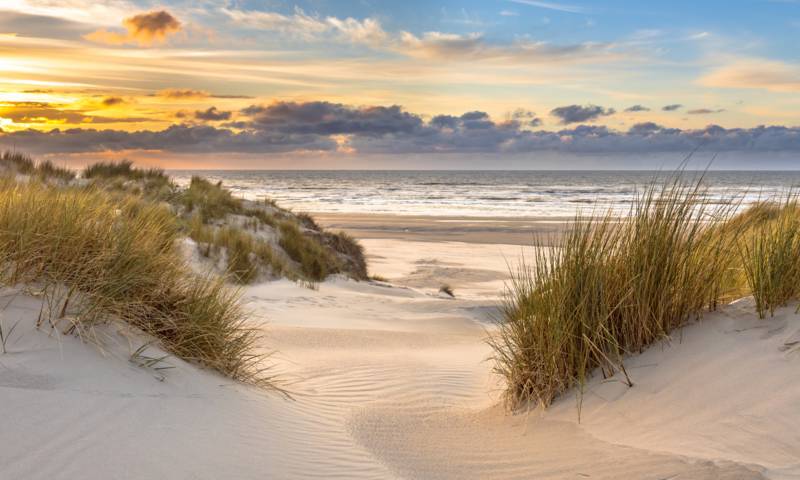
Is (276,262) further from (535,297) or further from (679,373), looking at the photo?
(679,373)

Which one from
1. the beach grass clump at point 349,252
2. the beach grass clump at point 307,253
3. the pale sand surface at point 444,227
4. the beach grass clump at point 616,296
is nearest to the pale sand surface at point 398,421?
the beach grass clump at point 616,296

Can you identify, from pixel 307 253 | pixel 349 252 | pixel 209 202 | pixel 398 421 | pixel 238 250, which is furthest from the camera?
pixel 349 252

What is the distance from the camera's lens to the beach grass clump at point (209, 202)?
55.4ft

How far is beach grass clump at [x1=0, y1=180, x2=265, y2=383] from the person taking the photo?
4.47 meters

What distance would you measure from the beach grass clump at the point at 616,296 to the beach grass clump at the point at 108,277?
7.72 ft

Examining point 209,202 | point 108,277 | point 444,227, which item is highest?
point 108,277

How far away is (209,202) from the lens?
17547mm

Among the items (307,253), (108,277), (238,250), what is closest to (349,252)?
(307,253)

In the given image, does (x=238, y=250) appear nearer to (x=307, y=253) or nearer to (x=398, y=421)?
(x=307, y=253)

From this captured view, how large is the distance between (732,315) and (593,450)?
1.65m

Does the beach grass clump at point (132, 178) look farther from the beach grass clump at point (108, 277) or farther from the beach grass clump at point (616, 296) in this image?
the beach grass clump at point (616, 296)

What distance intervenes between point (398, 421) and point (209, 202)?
A: 13.5 m

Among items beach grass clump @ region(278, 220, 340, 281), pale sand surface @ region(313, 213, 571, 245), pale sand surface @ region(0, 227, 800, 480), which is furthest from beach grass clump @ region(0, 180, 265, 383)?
pale sand surface @ region(313, 213, 571, 245)

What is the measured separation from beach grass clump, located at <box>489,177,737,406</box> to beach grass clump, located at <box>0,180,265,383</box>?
2.35m
